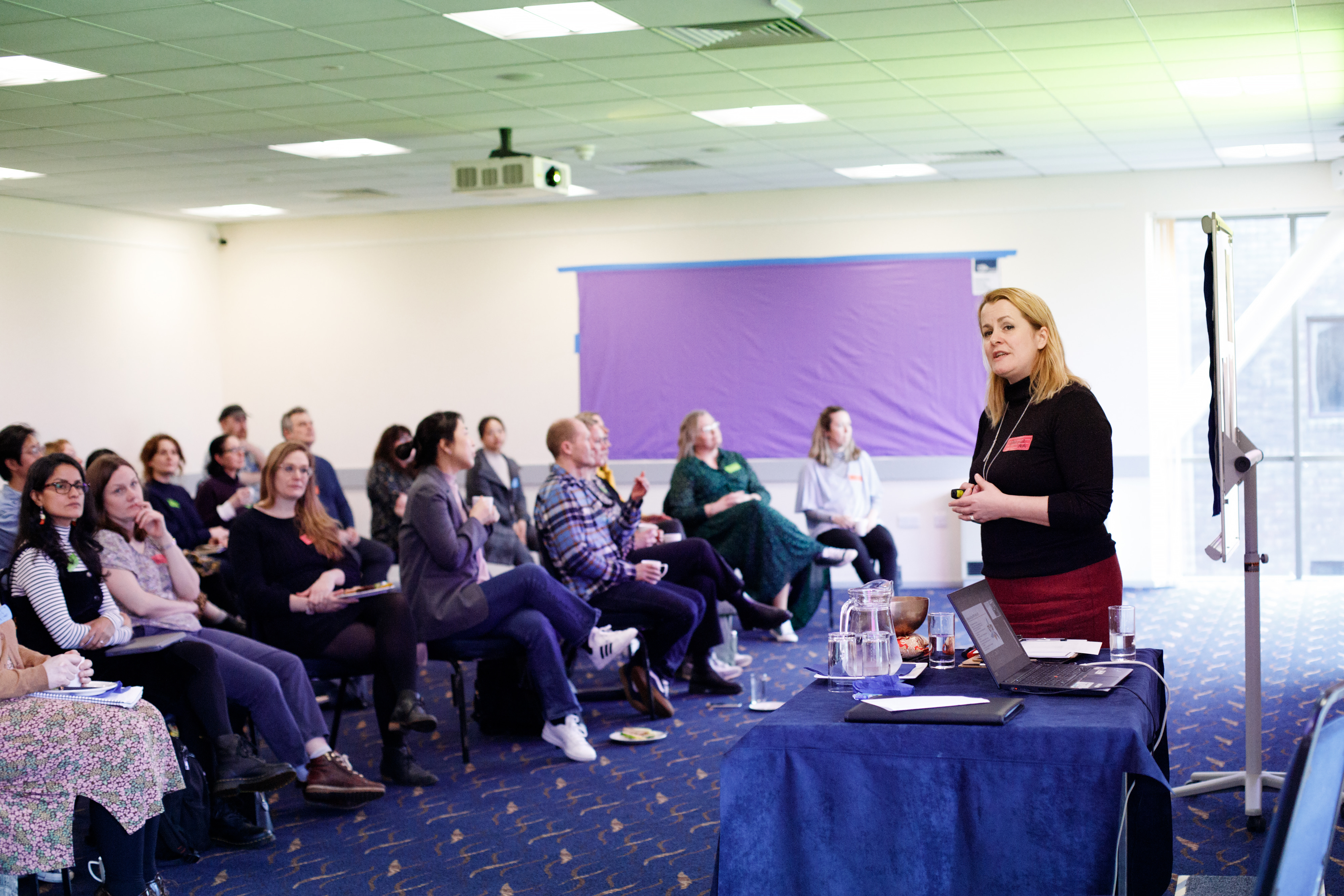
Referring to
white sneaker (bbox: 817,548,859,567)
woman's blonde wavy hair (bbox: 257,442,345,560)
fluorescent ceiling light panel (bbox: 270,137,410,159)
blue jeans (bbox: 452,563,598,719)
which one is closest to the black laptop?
blue jeans (bbox: 452,563,598,719)

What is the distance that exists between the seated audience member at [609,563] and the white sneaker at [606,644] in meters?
0.15

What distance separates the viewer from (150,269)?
10672 millimetres

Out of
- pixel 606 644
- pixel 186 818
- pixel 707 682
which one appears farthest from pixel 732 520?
pixel 186 818

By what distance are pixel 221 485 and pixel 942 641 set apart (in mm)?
5890

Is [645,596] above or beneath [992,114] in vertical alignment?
beneath

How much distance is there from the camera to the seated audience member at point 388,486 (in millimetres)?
7672

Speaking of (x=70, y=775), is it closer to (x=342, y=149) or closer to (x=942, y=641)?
(x=942, y=641)

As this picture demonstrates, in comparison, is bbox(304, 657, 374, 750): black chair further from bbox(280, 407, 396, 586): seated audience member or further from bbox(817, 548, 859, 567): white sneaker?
bbox(817, 548, 859, 567): white sneaker

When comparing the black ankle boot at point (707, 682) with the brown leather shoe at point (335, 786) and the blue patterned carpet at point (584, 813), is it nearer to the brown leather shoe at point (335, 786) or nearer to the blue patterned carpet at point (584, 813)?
the blue patterned carpet at point (584, 813)

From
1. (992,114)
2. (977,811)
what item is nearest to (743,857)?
(977,811)

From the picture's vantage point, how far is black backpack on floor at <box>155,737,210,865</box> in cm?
412

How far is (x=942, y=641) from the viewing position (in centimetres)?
286

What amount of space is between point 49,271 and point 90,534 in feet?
20.2

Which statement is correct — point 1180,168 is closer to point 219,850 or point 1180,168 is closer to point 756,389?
point 756,389
